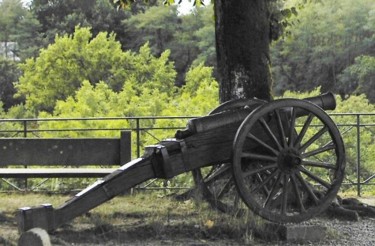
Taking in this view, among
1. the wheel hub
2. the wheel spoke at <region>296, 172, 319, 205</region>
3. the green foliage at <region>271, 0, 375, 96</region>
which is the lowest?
the wheel spoke at <region>296, 172, 319, 205</region>

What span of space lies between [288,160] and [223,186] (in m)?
1.47

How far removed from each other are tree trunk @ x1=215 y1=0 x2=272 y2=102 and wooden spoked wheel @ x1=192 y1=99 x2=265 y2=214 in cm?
96

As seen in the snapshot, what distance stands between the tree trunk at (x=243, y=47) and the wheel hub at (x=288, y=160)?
1916mm

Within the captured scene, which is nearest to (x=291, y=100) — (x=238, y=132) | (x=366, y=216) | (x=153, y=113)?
(x=238, y=132)

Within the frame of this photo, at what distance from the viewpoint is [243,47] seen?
29.3ft

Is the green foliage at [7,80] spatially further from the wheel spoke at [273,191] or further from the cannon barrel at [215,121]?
the wheel spoke at [273,191]

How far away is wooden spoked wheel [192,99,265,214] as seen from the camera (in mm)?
8016

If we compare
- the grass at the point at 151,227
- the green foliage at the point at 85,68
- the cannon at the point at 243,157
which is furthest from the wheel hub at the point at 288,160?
the green foliage at the point at 85,68

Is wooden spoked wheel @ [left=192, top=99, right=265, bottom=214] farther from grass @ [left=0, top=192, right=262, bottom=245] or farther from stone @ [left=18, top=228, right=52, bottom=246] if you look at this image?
stone @ [left=18, top=228, right=52, bottom=246]

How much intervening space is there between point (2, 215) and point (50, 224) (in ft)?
6.48

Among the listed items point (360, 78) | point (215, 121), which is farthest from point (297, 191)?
point (360, 78)

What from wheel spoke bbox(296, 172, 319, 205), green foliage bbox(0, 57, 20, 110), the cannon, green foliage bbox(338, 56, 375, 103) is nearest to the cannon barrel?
the cannon

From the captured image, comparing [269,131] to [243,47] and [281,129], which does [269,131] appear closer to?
[281,129]

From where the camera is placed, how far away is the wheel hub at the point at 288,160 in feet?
23.9
